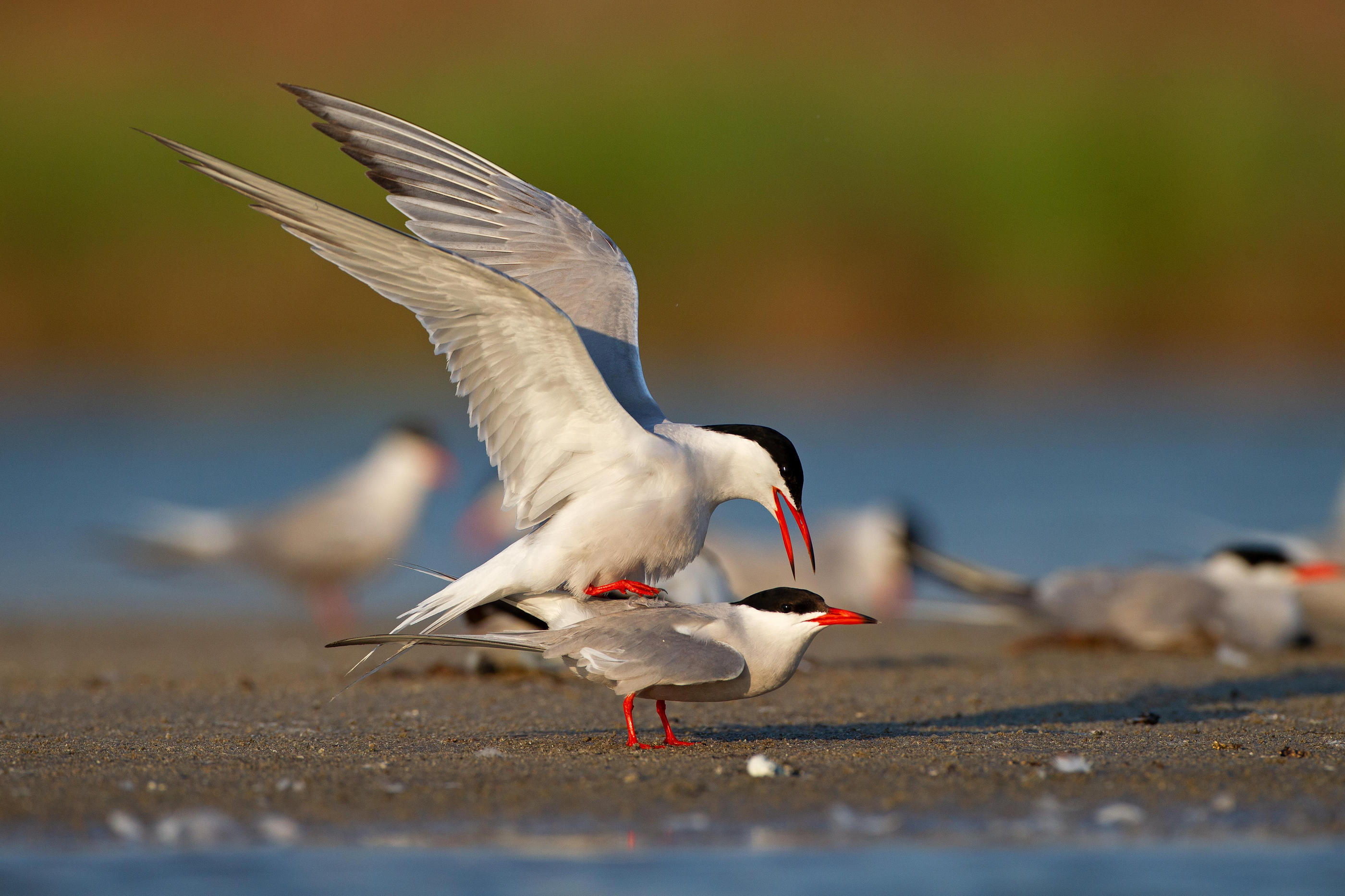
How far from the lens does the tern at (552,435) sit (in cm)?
451

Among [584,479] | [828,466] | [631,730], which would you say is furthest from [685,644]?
[828,466]

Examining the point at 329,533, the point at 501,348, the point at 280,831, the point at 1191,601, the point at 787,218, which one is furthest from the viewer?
the point at 787,218

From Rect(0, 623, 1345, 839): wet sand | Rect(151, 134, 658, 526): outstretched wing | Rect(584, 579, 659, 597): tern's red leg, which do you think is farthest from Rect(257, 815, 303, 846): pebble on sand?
Rect(151, 134, 658, 526): outstretched wing

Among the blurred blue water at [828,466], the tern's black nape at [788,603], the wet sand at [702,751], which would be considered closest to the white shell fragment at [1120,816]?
the wet sand at [702,751]

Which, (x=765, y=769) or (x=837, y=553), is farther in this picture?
(x=837, y=553)

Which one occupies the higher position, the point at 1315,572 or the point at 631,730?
the point at 1315,572

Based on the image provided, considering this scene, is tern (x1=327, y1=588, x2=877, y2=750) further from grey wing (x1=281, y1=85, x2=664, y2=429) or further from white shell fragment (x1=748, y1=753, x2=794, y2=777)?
grey wing (x1=281, y1=85, x2=664, y2=429)

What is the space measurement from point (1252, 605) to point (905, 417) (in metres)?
10.1

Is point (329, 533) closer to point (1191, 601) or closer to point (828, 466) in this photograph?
point (1191, 601)

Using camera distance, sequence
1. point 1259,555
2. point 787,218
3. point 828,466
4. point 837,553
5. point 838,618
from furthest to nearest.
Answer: point 787,218
point 828,466
point 837,553
point 1259,555
point 838,618

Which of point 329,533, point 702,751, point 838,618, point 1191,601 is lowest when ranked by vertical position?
point 702,751

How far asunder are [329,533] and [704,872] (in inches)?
248

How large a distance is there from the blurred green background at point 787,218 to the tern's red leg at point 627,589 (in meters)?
14.6

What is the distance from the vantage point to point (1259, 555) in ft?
24.4
